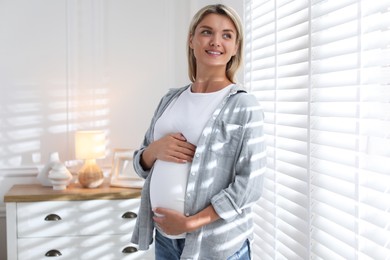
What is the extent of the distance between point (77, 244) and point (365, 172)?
1973 millimetres

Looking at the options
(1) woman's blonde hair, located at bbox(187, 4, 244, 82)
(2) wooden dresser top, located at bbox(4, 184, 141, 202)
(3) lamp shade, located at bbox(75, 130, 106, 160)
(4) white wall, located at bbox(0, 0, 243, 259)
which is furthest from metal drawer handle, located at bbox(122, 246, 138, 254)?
(1) woman's blonde hair, located at bbox(187, 4, 244, 82)

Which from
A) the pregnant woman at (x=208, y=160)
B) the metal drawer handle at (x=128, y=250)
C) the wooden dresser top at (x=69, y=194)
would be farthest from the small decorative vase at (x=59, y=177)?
the pregnant woman at (x=208, y=160)

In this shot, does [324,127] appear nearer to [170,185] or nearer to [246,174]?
[246,174]

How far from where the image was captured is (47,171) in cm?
333

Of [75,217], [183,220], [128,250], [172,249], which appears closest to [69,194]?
[75,217]

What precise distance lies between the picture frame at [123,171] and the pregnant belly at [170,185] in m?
1.40

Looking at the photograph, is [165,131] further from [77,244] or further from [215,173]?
[77,244]

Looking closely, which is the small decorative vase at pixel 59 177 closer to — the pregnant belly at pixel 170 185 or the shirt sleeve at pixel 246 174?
the pregnant belly at pixel 170 185

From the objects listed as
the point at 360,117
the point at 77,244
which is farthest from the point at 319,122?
the point at 77,244

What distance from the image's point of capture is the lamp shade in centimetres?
328

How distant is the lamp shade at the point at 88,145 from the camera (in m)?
3.28

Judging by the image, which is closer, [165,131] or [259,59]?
[165,131]

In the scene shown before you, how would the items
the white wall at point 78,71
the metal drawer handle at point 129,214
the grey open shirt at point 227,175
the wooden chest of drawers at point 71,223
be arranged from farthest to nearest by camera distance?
the white wall at point 78,71
the metal drawer handle at point 129,214
the wooden chest of drawers at point 71,223
the grey open shirt at point 227,175

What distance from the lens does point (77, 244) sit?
3.08 meters
